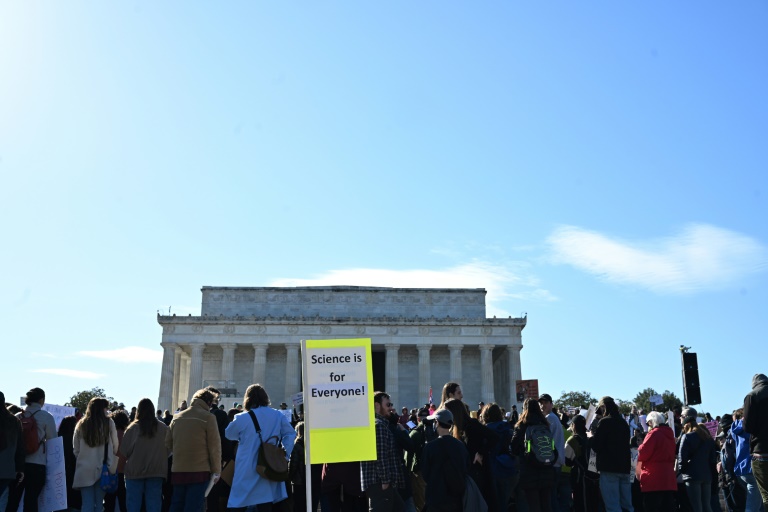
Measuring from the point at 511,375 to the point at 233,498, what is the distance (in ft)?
169

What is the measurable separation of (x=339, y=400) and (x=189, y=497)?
3.42 m

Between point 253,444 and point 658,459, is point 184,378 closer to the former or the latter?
point 658,459

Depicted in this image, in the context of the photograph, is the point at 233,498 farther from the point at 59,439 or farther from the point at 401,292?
the point at 401,292

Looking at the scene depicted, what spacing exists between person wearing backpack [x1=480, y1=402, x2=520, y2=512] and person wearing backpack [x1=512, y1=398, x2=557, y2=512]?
191mm

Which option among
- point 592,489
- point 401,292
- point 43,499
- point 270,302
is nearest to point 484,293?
point 401,292

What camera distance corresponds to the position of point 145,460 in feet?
34.8

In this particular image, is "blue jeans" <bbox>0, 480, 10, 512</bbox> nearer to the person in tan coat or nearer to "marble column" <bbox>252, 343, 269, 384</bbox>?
the person in tan coat

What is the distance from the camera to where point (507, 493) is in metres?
11.0

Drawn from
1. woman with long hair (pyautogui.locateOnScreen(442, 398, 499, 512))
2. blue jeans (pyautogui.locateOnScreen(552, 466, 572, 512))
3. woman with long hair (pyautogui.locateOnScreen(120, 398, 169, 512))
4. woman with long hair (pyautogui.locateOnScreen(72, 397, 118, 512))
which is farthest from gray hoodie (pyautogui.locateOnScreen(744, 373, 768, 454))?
woman with long hair (pyautogui.locateOnScreen(72, 397, 118, 512))

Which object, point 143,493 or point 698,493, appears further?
point 698,493

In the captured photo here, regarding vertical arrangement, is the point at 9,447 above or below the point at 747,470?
above

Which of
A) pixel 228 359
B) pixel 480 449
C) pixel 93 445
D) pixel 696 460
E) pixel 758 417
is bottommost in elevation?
pixel 696 460

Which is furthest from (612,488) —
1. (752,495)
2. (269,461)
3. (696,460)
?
(269,461)

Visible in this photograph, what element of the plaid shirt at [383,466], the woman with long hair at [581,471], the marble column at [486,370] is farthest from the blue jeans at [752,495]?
the marble column at [486,370]
